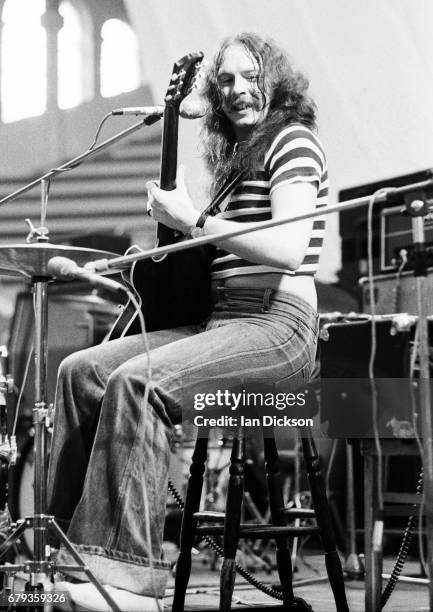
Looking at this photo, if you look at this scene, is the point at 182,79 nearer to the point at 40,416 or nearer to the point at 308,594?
the point at 40,416

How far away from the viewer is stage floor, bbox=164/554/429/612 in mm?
2486

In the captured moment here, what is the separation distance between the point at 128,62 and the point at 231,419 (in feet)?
9.36

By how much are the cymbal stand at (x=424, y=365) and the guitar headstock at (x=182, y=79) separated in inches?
25.7

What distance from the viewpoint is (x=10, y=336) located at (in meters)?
4.13

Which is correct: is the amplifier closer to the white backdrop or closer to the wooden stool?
the white backdrop

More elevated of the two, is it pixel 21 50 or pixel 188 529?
pixel 21 50

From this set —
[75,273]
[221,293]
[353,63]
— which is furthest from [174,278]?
[353,63]

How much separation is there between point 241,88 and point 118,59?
2537mm

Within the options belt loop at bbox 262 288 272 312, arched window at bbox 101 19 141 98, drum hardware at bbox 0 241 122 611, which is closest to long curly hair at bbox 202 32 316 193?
belt loop at bbox 262 288 272 312

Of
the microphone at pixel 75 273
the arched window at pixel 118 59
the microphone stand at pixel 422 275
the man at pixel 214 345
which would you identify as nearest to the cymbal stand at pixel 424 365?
the microphone stand at pixel 422 275

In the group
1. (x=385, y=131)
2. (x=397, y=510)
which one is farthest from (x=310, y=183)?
(x=385, y=131)

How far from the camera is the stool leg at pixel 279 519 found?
85.1 inches

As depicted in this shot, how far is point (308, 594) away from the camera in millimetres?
2861

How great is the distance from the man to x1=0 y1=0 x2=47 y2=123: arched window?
8.14ft
